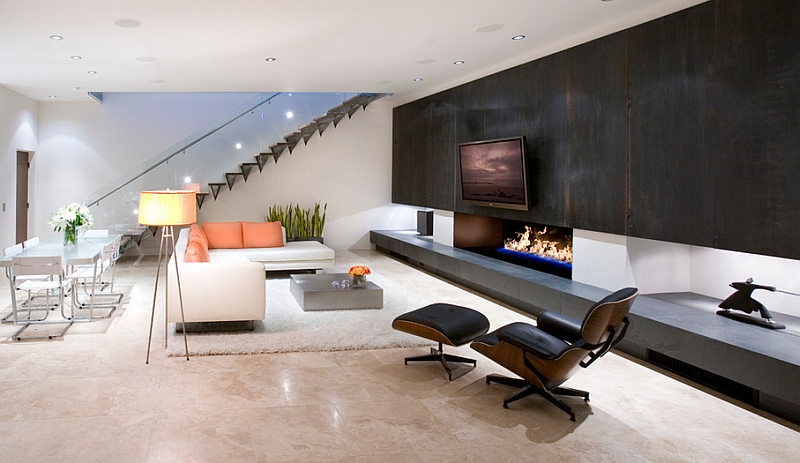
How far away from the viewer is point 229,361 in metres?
4.91

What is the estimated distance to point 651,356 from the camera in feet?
16.4

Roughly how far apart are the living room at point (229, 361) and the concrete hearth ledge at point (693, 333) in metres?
0.20

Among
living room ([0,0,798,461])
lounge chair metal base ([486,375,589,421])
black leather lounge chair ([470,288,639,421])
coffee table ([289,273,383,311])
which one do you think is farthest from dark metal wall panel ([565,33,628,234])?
coffee table ([289,273,383,311])

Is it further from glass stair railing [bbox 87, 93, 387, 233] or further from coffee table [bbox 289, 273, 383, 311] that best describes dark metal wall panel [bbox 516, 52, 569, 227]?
glass stair railing [bbox 87, 93, 387, 233]

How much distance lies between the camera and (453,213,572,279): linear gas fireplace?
7.30 meters

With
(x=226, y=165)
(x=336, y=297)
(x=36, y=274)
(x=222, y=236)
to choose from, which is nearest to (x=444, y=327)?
(x=336, y=297)

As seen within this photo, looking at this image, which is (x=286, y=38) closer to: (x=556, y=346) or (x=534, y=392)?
(x=556, y=346)

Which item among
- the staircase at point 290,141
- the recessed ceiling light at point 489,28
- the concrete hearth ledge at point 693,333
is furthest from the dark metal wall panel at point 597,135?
the staircase at point 290,141

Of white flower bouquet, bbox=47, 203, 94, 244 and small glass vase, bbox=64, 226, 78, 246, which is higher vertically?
white flower bouquet, bbox=47, 203, 94, 244

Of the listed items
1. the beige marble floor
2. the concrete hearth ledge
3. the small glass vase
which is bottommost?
the beige marble floor

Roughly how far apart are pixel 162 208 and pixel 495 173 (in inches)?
165

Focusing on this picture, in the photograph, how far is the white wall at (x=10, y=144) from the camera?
29.3 ft

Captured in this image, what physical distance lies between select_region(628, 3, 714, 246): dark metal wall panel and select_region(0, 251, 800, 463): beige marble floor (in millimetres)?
1227

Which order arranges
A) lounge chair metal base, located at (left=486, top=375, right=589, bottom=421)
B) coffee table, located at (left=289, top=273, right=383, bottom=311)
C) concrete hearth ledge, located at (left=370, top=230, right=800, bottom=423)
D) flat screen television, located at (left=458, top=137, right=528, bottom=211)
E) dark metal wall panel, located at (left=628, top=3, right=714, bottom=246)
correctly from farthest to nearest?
1. flat screen television, located at (left=458, top=137, right=528, bottom=211)
2. coffee table, located at (left=289, top=273, right=383, bottom=311)
3. dark metal wall panel, located at (left=628, top=3, right=714, bottom=246)
4. lounge chair metal base, located at (left=486, top=375, right=589, bottom=421)
5. concrete hearth ledge, located at (left=370, top=230, right=800, bottom=423)
